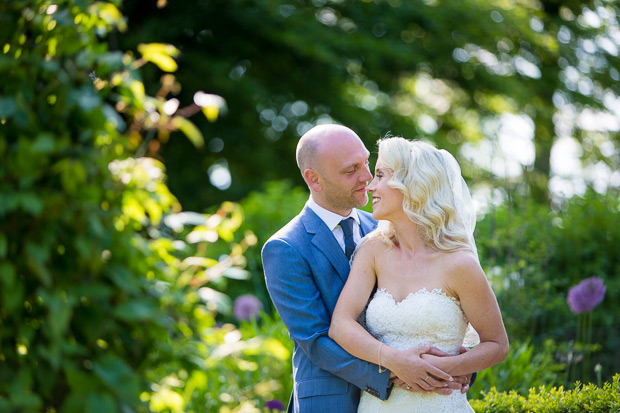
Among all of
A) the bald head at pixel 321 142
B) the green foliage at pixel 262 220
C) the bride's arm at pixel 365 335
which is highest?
the bald head at pixel 321 142

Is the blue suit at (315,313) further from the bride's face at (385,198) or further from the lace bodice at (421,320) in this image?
the bride's face at (385,198)

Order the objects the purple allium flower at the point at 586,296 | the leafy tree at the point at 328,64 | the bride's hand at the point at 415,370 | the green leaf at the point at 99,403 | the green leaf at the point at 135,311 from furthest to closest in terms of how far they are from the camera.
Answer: the leafy tree at the point at 328,64 → the purple allium flower at the point at 586,296 → the bride's hand at the point at 415,370 → the green leaf at the point at 135,311 → the green leaf at the point at 99,403

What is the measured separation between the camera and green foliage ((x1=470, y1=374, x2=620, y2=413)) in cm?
330

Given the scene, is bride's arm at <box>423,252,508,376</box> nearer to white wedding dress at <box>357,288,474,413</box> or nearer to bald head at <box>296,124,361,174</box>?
white wedding dress at <box>357,288,474,413</box>

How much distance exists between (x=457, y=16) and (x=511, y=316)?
267 inches

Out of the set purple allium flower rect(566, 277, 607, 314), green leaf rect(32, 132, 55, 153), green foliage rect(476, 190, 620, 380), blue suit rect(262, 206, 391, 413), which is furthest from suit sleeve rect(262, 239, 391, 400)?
green foliage rect(476, 190, 620, 380)

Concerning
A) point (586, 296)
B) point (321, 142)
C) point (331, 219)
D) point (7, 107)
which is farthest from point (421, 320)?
point (586, 296)

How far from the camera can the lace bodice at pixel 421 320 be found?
300 cm

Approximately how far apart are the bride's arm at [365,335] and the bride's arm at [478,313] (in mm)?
167

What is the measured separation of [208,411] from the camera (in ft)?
15.3

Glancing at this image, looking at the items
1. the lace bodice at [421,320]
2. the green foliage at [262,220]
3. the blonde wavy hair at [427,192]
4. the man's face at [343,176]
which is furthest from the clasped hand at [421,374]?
the green foliage at [262,220]

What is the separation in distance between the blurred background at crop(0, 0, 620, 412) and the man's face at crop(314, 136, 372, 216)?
1.15 feet

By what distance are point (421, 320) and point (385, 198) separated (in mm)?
601

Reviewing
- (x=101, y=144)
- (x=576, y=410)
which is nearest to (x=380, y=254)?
(x=576, y=410)
